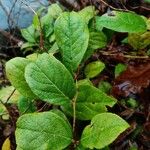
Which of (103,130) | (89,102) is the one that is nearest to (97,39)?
(89,102)

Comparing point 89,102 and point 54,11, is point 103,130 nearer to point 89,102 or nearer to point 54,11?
point 89,102

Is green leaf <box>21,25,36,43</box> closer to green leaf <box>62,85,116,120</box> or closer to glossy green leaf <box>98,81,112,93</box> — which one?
glossy green leaf <box>98,81,112,93</box>

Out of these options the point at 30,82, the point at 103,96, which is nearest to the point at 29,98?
the point at 30,82

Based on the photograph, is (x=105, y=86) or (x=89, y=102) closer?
(x=89, y=102)

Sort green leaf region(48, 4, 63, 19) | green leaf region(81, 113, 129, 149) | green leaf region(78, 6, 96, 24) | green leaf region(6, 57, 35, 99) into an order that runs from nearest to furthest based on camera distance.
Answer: green leaf region(81, 113, 129, 149), green leaf region(6, 57, 35, 99), green leaf region(78, 6, 96, 24), green leaf region(48, 4, 63, 19)

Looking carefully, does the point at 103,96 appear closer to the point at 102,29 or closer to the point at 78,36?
the point at 78,36

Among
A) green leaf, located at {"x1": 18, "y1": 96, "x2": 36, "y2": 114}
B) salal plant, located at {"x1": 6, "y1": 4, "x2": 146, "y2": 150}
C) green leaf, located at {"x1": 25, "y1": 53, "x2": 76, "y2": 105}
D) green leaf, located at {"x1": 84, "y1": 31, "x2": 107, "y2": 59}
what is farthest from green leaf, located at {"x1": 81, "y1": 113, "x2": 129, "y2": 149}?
green leaf, located at {"x1": 84, "y1": 31, "x2": 107, "y2": 59}

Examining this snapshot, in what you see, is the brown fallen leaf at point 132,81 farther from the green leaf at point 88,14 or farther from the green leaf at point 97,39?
the green leaf at point 88,14
